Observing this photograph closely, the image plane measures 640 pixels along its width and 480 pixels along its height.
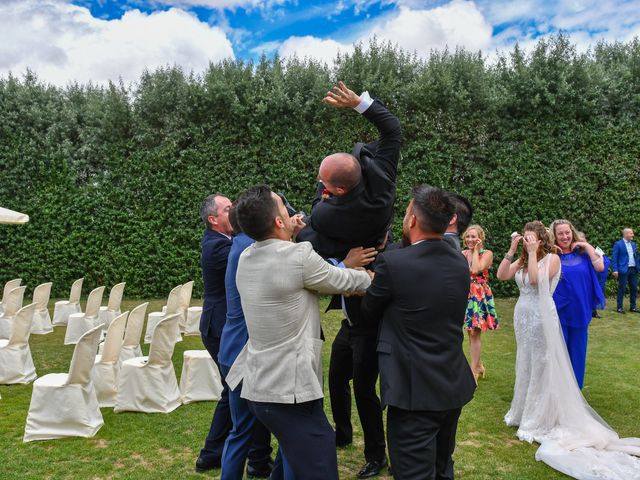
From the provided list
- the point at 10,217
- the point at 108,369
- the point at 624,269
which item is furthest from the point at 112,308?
the point at 624,269

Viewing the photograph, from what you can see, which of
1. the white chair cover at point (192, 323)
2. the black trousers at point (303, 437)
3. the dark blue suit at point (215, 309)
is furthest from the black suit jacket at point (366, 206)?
the white chair cover at point (192, 323)

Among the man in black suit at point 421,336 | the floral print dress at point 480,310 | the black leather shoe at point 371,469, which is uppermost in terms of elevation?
the man in black suit at point 421,336

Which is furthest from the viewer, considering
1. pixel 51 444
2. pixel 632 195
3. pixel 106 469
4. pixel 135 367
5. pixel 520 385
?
pixel 632 195

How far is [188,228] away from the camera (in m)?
12.5

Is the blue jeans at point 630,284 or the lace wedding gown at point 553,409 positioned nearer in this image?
the lace wedding gown at point 553,409

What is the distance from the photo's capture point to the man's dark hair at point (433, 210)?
108 inches

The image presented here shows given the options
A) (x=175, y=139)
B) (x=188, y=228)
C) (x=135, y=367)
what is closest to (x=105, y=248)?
(x=188, y=228)

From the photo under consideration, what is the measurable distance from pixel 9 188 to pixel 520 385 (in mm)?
12128

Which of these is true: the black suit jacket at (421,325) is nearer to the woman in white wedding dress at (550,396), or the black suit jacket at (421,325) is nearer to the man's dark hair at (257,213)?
the man's dark hair at (257,213)

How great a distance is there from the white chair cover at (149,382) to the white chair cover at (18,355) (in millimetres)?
1802

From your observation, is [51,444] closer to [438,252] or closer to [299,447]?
[299,447]

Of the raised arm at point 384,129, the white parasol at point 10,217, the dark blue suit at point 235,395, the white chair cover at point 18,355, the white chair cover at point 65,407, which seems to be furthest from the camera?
the white parasol at point 10,217

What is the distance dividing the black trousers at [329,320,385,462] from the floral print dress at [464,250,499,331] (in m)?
2.35

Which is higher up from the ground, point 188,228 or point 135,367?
point 188,228
